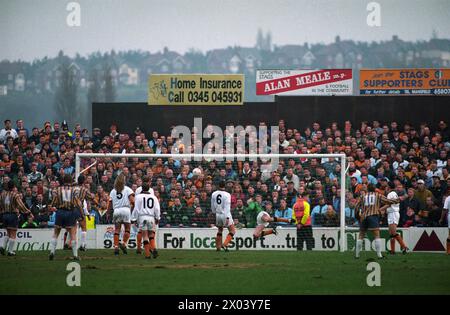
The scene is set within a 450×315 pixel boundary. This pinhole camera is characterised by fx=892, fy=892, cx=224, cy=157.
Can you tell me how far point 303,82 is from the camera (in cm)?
3672

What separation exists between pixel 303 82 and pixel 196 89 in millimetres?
4464

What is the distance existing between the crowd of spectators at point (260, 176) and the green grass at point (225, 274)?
10.8 ft

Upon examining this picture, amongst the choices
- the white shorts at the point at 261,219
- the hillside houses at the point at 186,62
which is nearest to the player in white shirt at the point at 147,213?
the white shorts at the point at 261,219

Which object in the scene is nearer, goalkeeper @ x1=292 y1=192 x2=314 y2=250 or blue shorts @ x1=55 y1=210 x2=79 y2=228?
blue shorts @ x1=55 y1=210 x2=79 y2=228

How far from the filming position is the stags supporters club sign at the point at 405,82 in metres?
36.8

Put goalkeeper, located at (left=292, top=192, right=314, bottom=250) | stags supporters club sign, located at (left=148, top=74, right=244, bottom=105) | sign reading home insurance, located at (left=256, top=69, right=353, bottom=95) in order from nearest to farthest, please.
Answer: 1. goalkeeper, located at (left=292, top=192, right=314, bottom=250)
2. stags supporters club sign, located at (left=148, top=74, right=244, bottom=105)
3. sign reading home insurance, located at (left=256, top=69, right=353, bottom=95)

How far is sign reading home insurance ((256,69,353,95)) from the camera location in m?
36.6

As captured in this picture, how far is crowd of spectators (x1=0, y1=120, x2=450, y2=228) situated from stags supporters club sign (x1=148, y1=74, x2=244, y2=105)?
9.86 feet

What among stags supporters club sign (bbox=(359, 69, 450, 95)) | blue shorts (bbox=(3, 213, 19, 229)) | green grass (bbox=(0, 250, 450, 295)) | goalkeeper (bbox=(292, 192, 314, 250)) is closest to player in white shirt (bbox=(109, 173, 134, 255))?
green grass (bbox=(0, 250, 450, 295))

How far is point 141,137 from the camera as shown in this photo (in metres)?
33.4

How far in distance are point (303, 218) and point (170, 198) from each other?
4.73 meters

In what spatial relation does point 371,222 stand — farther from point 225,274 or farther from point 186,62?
point 186,62

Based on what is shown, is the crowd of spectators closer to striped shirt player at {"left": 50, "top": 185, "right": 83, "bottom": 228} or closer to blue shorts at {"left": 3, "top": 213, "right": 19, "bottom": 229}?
blue shorts at {"left": 3, "top": 213, "right": 19, "bottom": 229}
